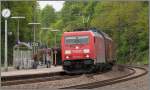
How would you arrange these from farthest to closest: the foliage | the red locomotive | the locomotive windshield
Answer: the foliage → the locomotive windshield → the red locomotive

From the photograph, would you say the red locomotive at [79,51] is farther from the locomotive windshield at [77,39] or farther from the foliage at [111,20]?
the foliage at [111,20]

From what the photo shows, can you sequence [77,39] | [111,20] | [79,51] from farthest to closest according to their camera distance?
[111,20] < [77,39] < [79,51]

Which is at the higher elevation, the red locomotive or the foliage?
the foliage

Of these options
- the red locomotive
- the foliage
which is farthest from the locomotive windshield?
the foliage

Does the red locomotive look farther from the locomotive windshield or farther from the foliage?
the foliage

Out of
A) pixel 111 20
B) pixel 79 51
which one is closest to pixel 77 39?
pixel 79 51

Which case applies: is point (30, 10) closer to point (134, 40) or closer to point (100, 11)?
point (100, 11)

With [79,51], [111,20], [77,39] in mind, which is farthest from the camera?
[111,20]

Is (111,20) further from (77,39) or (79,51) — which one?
(79,51)

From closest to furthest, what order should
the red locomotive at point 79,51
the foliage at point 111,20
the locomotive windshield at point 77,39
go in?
the red locomotive at point 79,51, the locomotive windshield at point 77,39, the foliage at point 111,20

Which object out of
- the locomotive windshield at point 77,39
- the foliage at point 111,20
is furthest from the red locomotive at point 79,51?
the foliage at point 111,20

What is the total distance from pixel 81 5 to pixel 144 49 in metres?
9.98

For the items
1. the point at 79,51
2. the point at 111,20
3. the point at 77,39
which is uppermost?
the point at 111,20

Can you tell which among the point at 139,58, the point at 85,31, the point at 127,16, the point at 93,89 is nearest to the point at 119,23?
the point at 127,16
